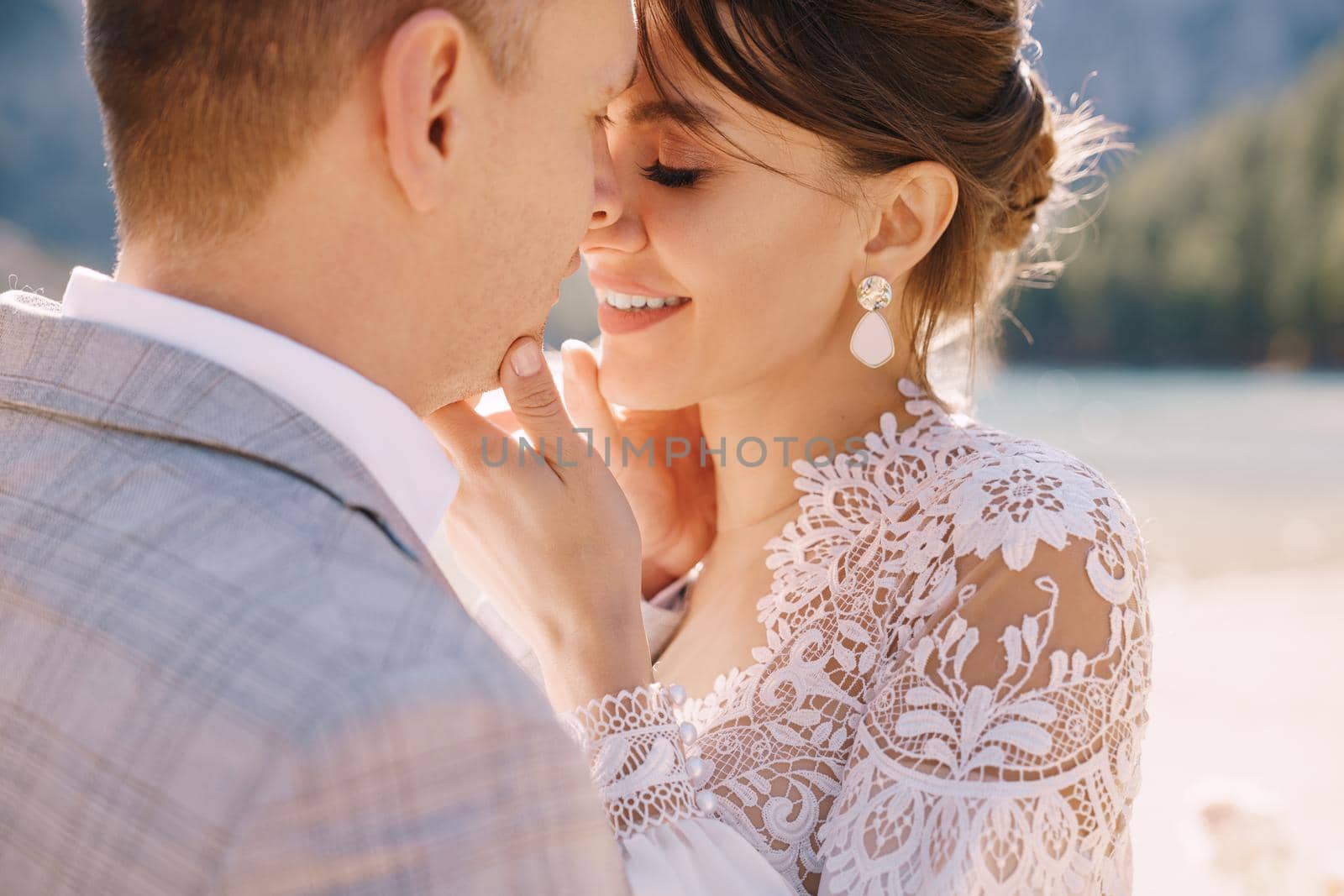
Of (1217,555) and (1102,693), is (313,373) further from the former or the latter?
(1217,555)

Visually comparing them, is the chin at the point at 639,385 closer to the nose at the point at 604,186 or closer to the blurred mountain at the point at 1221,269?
the nose at the point at 604,186

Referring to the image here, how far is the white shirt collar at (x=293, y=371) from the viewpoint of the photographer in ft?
4.44

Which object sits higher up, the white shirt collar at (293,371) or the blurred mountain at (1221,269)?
the blurred mountain at (1221,269)

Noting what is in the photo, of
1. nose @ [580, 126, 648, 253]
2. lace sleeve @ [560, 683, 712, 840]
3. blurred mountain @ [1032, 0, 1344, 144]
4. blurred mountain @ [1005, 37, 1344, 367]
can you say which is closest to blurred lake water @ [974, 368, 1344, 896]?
lace sleeve @ [560, 683, 712, 840]

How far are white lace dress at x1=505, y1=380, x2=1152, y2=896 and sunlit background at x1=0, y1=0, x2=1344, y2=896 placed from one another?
2.42 ft

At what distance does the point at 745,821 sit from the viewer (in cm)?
207

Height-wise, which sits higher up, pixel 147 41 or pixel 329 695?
pixel 147 41

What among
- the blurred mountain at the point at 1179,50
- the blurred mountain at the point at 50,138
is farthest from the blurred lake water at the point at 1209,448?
the blurred mountain at the point at 50,138

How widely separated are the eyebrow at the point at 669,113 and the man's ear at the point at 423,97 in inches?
37.5

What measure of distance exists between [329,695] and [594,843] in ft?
1.19

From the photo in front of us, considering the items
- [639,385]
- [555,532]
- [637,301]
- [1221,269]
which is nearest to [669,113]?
[637,301]

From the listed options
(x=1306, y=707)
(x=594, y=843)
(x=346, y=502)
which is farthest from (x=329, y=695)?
(x=1306, y=707)

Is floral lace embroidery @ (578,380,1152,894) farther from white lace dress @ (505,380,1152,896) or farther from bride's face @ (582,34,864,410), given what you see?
bride's face @ (582,34,864,410)

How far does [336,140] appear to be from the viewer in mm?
1445
